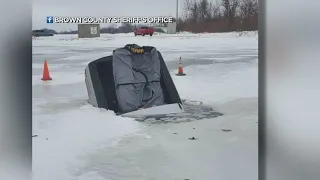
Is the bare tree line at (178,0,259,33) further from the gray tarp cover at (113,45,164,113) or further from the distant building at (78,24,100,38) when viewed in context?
the distant building at (78,24,100,38)

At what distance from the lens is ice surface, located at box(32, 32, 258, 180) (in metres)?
1.65

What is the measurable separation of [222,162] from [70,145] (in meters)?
0.67

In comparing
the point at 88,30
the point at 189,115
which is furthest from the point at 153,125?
the point at 88,30

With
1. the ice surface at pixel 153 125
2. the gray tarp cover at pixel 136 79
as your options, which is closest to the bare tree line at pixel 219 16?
the ice surface at pixel 153 125

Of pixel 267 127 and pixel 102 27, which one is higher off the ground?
pixel 102 27

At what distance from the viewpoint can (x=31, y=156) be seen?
1.63 m

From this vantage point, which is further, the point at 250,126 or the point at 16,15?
the point at 250,126

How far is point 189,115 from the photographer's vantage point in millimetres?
1774

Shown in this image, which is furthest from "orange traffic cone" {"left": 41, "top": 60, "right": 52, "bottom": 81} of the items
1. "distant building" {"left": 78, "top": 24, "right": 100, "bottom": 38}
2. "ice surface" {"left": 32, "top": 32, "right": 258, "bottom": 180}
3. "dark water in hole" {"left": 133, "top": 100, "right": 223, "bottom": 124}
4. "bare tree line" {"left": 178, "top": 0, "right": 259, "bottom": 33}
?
"bare tree line" {"left": 178, "top": 0, "right": 259, "bottom": 33}

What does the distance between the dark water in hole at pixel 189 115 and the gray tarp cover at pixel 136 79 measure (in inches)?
2.5

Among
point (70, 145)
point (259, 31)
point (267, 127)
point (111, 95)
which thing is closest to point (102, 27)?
point (111, 95)

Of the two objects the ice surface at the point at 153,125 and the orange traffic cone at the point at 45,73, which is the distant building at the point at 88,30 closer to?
the ice surface at the point at 153,125

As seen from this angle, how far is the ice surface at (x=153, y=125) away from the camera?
5.42 feet

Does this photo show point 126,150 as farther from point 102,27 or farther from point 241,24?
point 241,24
